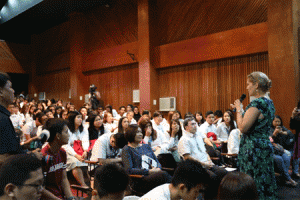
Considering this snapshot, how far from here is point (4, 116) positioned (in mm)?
1870

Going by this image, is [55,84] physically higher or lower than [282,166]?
higher

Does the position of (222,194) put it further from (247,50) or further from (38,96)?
(38,96)

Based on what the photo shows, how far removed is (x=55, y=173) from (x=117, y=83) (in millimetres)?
8731

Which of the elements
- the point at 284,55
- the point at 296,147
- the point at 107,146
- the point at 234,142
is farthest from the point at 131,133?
the point at 284,55

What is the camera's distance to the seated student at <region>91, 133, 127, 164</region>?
3.90 meters

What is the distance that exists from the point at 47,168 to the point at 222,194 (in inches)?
60.1

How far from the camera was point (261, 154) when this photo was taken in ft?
7.37

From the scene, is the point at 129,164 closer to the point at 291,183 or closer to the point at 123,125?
the point at 123,125

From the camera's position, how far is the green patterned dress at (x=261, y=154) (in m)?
2.25

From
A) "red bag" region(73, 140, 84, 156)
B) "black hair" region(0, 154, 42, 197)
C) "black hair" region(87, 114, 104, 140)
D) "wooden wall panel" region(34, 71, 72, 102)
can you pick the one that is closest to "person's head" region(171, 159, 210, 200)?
"black hair" region(0, 154, 42, 197)

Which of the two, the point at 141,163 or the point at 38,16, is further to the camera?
the point at 38,16

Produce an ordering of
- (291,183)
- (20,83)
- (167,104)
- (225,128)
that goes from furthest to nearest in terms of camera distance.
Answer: (20,83) < (167,104) < (225,128) < (291,183)

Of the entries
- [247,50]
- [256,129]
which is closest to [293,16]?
[247,50]

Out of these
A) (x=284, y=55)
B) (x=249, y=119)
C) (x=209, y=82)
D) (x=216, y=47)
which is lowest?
(x=249, y=119)
